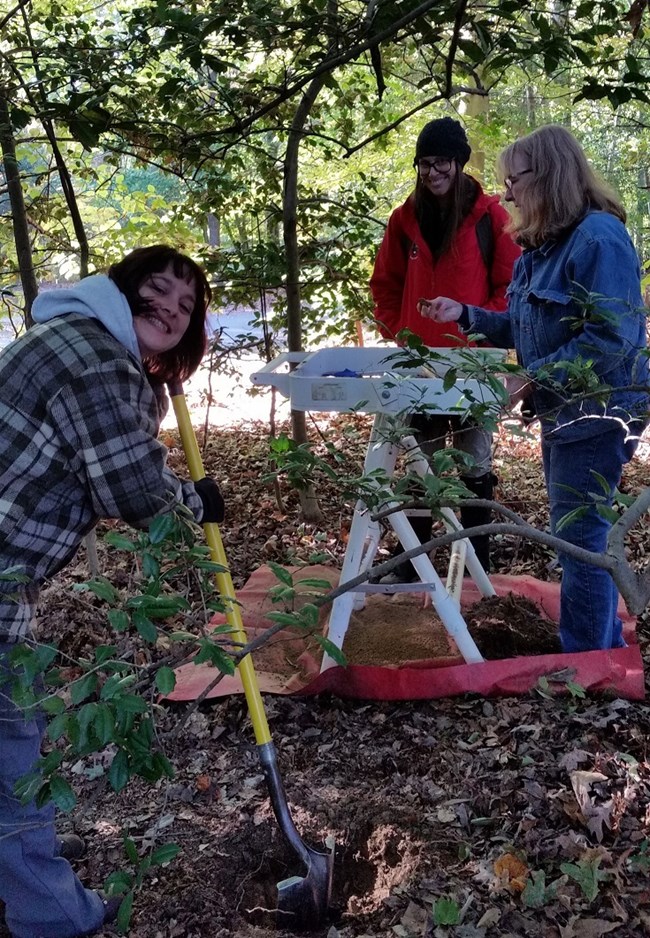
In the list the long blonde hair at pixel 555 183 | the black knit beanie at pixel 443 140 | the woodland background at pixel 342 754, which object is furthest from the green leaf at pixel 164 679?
the black knit beanie at pixel 443 140

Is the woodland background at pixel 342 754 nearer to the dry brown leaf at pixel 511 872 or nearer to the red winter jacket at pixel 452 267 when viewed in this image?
the dry brown leaf at pixel 511 872

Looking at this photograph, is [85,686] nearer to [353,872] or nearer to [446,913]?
[446,913]

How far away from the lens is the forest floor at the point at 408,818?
215cm

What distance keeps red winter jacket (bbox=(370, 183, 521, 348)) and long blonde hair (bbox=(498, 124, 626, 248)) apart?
2.58 feet

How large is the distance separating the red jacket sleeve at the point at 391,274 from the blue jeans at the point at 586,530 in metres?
1.16

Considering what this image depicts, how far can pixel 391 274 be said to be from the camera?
3.86 m

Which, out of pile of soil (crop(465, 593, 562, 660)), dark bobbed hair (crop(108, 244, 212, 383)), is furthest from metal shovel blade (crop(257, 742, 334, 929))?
pile of soil (crop(465, 593, 562, 660))

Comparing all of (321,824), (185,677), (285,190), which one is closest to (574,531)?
(321,824)

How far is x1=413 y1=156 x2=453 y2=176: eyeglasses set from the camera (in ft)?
11.0

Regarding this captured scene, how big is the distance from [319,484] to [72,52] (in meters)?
2.68

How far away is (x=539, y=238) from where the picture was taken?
2.73 metres

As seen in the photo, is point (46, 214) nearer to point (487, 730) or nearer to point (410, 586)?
point (410, 586)

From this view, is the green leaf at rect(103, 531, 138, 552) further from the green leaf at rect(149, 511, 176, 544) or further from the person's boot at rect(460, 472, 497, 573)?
the person's boot at rect(460, 472, 497, 573)


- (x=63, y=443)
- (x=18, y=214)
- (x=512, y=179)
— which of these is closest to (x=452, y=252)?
(x=512, y=179)
